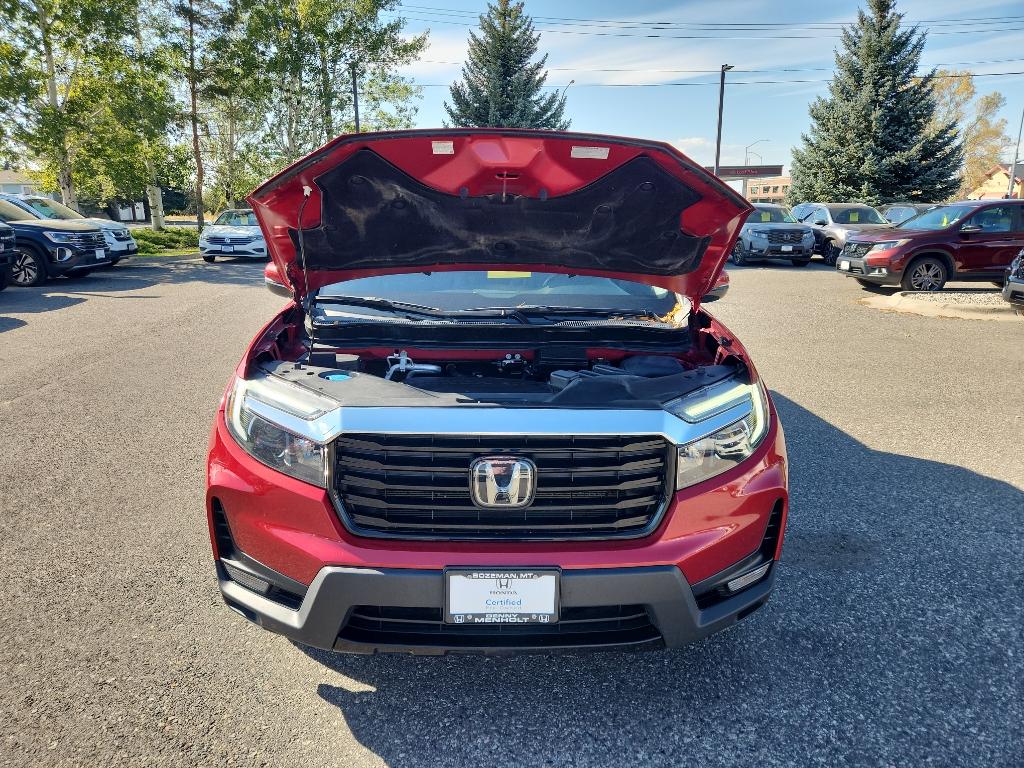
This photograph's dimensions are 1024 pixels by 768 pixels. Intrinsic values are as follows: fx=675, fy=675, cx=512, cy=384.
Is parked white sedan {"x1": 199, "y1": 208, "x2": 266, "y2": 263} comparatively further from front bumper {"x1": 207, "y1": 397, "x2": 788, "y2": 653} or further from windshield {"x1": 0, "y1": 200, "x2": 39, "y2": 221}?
front bumper {"x1": 207, "y1": 397, "x2": 788, "y2": 653}

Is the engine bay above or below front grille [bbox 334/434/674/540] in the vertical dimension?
above

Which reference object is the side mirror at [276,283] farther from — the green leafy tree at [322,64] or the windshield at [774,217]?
the green leafy tree at [322,64]

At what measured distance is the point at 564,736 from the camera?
6.97 feet

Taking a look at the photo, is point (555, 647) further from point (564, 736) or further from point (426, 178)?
point (426, 178)

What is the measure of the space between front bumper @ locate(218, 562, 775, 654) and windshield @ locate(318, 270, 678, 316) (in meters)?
1.58

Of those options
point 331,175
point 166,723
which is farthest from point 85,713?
point 331,175

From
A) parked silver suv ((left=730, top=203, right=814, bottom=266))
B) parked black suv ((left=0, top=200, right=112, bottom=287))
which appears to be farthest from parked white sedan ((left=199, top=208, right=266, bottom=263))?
parked silver suv ((left=730, top=203, right=814, bottom=266))

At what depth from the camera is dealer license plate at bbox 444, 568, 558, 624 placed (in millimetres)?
1934

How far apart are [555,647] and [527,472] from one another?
0.51 metres

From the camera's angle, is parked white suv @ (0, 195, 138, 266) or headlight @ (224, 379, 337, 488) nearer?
headlight @ (224, 379, 337, 488)

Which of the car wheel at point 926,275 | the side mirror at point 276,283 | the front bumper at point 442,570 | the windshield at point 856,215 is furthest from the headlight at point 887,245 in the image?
the front bumper at point 442,570

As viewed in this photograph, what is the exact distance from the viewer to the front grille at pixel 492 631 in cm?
197

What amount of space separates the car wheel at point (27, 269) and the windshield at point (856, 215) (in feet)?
60.5

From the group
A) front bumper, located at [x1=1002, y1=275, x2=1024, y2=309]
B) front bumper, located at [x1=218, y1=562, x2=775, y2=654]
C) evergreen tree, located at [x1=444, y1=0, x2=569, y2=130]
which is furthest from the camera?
evergreen tree, located at [x1=444, y1=0, x2=569, y2=130]
